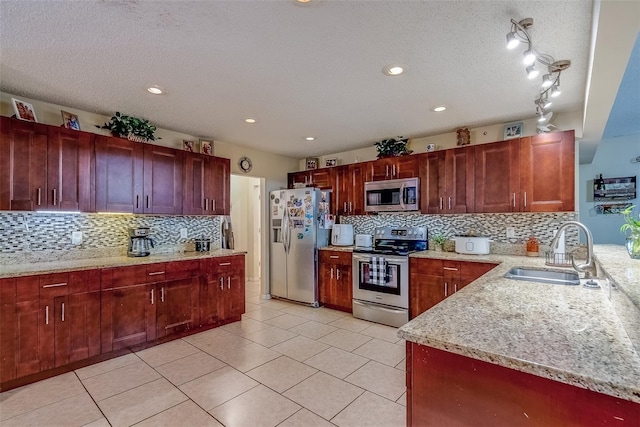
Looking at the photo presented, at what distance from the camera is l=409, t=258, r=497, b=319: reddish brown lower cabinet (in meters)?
3.21

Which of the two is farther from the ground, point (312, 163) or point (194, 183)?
point (312, 163)

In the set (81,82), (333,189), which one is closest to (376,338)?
(333,189)

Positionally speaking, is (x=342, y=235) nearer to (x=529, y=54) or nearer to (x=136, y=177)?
(x=136, y=177)

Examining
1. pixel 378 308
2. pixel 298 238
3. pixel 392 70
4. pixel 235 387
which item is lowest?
pixel 235 387

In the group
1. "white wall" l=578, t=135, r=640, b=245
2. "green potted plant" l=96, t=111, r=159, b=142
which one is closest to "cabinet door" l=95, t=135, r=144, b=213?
"green potted plant" l=96, t=111, r=159, b=142

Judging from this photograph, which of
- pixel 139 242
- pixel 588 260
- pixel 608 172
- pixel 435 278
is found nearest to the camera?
pixel 588 260

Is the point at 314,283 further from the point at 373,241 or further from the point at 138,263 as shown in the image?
the point at 138,263

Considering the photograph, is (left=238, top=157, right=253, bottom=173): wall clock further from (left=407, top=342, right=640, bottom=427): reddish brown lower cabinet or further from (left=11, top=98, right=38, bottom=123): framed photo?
(left=407, top=342, right=640, bottom=427): reddish brown lower cabinet

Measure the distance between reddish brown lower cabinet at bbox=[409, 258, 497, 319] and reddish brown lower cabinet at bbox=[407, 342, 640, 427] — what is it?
2.37 m

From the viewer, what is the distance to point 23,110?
264 centimetres

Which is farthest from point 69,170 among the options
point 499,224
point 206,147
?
point 499,224

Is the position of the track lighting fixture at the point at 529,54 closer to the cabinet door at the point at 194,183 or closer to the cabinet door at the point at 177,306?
the cabinet door at the point at 194,183

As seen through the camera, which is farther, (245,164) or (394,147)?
(245,164)

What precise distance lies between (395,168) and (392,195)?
378 mm
